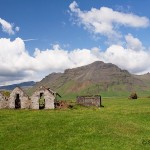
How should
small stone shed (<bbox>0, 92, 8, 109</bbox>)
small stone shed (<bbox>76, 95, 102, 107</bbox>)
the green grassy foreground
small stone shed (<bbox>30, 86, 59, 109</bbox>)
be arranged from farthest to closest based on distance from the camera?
1. small stone shed (<bbox>76, 95, 102, 107</bbox>)
2. small stone shed (<bbox>0, 92, 8, 109</bbox>)
3. small stone shed (<bbox>30, 86, 59, 109</bbox>)
4. the green grassy foreground

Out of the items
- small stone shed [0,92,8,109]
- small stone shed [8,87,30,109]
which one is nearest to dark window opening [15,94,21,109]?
small stone shed [8,87,30,109]

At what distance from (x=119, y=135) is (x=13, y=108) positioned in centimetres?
4278

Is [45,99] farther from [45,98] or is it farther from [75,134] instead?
[75,134]

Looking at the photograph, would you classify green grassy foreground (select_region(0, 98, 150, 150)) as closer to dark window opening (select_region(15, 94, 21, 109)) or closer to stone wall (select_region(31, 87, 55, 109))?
stone wall (select_region(31, 87, 55, 109))

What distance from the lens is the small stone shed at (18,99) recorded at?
268ft

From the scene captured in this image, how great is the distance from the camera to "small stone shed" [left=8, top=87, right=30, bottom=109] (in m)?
81.8

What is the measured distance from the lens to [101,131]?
46438mm

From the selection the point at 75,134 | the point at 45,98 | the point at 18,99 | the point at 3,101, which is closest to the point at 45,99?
the point at 45,98

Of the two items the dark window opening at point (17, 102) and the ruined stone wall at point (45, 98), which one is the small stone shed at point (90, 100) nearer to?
the ruined stone wall at point (45, 98)

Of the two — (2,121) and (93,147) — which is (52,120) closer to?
(2,121)

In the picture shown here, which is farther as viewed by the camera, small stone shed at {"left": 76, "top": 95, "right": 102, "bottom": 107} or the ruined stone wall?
small stone shed at {"left": 76, "top": 95, "right": 102, "bottom": 107}

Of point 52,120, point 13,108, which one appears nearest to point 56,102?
point 13,108

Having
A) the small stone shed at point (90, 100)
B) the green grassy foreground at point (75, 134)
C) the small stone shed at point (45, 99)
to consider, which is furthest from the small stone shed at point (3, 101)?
the green grassy foreground at point (75, 134)

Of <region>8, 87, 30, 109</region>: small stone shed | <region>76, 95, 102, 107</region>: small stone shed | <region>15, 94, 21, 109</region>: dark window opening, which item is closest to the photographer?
<region>8, 87, 30, 109</region>: small stone shed
